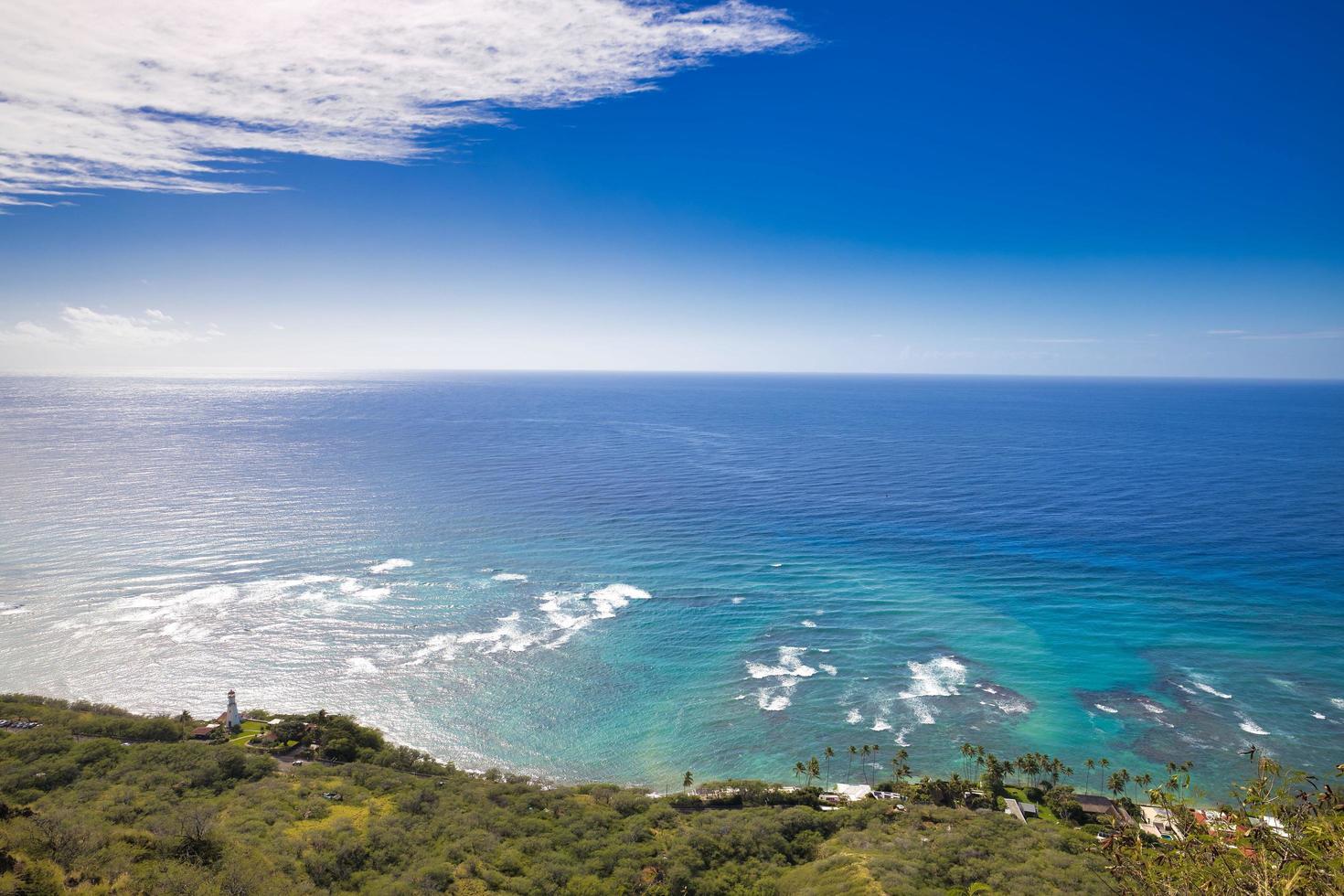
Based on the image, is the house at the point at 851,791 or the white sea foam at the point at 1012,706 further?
the white sea foam at the point at 1012,706

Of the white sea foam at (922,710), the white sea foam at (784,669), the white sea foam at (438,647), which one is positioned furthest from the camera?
the white sea foam at (438,647)

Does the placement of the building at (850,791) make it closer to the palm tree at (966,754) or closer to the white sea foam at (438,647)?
the palm tree at (966,754)

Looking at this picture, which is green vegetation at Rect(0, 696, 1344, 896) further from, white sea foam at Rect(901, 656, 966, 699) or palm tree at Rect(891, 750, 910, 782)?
white sea foam at Rect(901, 656, 966, 699)

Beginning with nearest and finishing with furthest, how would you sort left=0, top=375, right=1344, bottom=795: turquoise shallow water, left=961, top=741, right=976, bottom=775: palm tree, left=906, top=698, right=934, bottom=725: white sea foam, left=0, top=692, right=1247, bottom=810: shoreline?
left=0, top=692, right=1247, bottom=810: shoreline < left=961, top=741, right=976, bottom=775: palm tree < left=0, top=375, right=1344, bottom=795: turquoise shallow water < left=906, top=698, right=934, bottom=725: white sea foam

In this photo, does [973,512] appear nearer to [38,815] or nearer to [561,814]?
[561,814]

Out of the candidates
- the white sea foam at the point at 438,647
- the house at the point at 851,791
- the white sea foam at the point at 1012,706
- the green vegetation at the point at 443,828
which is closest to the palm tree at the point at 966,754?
the green vegetation at the point at 443,828

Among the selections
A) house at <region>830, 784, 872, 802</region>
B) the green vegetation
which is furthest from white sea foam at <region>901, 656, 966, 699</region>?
house at <region>830, 784, 872, 802</region>
